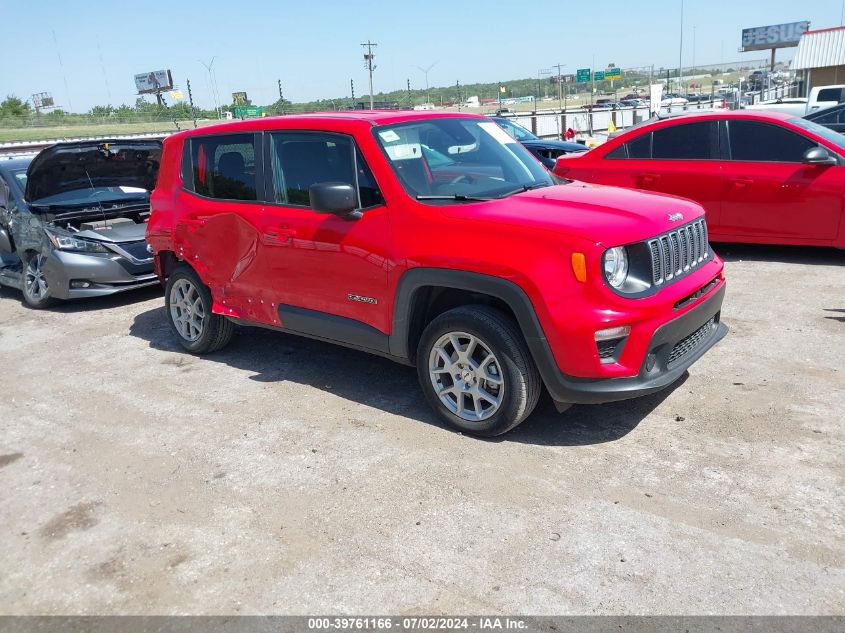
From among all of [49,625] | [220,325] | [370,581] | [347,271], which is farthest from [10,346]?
[370,581]

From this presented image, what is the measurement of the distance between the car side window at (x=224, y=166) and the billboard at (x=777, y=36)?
60579mm

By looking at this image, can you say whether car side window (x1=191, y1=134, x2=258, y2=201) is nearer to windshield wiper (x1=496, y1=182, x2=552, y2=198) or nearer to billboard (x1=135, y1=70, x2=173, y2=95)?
windshield wiper (x1=496, y1=182, x2=552, y2=198)

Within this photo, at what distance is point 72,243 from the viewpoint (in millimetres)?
7922

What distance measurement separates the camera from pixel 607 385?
387cm

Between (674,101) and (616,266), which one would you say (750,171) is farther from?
(674,101)

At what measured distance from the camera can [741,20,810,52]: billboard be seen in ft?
188

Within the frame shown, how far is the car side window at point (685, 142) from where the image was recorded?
26.6 feet

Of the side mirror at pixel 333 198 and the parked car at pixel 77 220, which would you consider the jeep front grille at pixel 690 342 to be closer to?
the side mirror at pixel 333 198

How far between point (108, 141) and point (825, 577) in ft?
26.8

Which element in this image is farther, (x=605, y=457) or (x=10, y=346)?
(x=10, y=346)

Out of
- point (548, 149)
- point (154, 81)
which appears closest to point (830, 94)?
point (548, 149)

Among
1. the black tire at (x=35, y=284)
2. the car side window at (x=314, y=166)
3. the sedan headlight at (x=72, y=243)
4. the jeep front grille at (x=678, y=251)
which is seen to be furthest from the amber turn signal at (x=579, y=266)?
the black tire at (x=35, y=284)

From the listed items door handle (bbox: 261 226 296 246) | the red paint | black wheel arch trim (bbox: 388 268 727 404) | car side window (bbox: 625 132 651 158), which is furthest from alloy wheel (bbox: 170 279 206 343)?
car side window (bbox: 625 132 651 158)

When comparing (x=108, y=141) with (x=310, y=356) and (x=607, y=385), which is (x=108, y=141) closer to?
(x=310, y=356)
